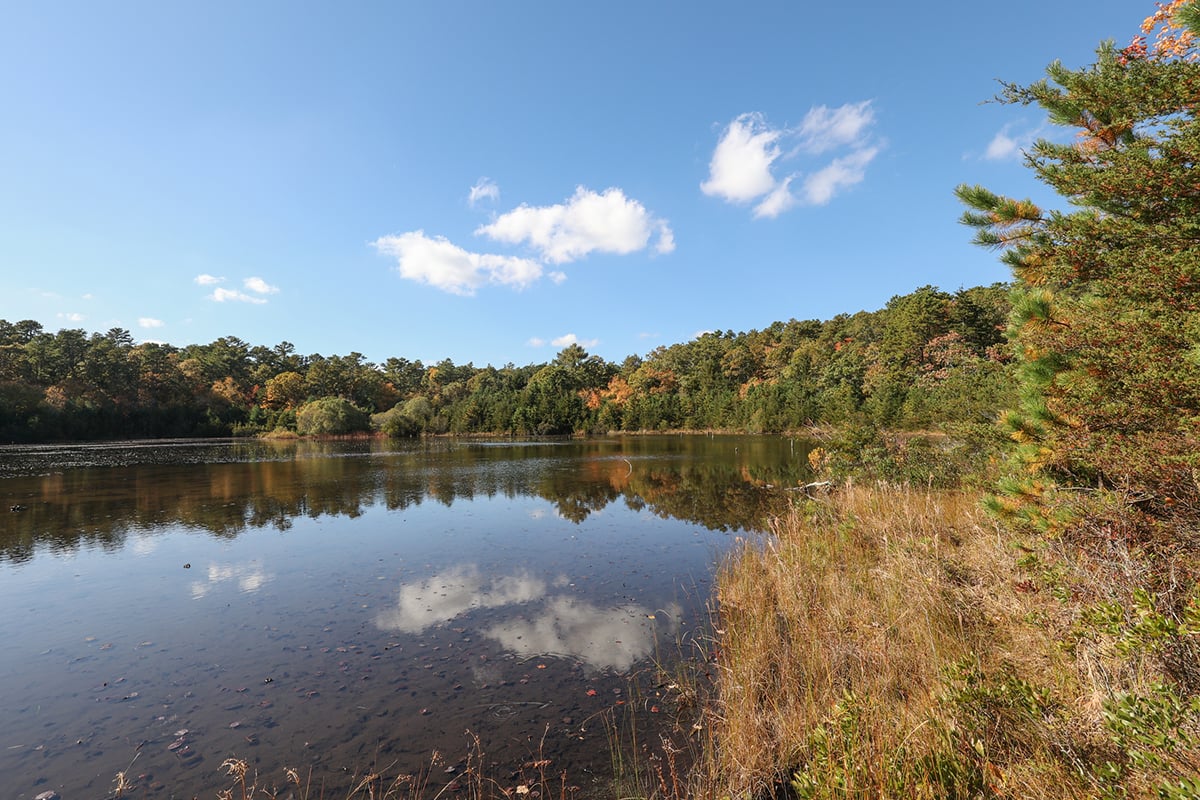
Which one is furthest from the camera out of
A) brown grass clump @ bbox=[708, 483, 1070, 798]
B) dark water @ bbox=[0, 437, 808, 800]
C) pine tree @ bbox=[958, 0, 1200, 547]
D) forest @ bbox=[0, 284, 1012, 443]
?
forest @ bbox=[0, 284, 1012, 443]

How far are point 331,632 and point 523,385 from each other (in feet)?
345

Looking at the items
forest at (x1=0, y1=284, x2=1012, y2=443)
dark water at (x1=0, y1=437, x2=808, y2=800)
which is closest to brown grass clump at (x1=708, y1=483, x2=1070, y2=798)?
dark water at (x1=0, y1=437, x2=808, y2=800)

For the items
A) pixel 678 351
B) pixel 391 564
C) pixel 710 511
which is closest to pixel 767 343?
pixel 678 351

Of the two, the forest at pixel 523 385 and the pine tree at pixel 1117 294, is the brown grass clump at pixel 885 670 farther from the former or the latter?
the forest at pixel 523 385

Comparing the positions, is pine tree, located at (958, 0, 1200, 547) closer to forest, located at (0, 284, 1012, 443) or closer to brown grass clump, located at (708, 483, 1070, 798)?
brown grass clump, located at (708, 483, 1070, 798)

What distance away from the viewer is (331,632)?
25.8ft

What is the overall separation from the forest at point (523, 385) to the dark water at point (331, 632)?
4266 centimetres

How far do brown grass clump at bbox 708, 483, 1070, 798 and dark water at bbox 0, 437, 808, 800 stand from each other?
1228mm

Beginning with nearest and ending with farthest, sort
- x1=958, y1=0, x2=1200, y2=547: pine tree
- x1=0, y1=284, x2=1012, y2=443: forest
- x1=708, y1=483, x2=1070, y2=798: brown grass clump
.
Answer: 1. x1=708, y1=483, x2=1070, y2=798: brown grass clump
2. x1=958, y1=0, x2=1200, y2=547: pine tree
3. x1=0, y1=284, x2=1012, y2=443: forest

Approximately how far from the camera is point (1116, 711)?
2480 mm

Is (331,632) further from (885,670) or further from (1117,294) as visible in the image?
(1117,294)

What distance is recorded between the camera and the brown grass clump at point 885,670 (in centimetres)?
309

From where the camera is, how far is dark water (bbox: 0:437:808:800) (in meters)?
5.06

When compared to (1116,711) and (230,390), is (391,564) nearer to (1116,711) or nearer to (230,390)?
(1116,711)
